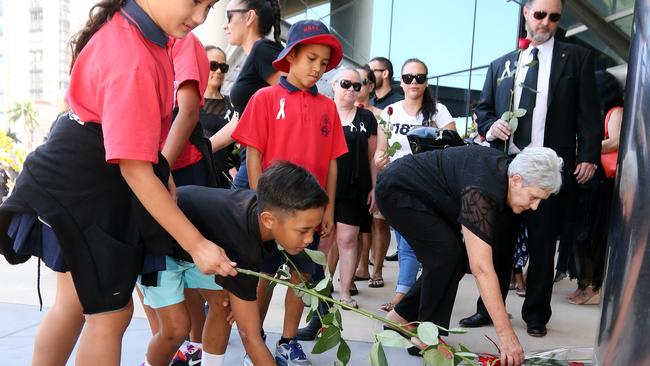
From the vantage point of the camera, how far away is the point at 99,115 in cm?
167

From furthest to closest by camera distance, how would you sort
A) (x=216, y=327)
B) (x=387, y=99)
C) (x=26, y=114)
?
(x=26, y=114), (x=387, y=99), (x=216, y=327)

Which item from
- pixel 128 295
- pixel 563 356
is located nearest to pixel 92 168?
pixel 128 295

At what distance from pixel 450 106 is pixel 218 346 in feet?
28.7

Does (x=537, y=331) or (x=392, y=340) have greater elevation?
(x=392, y=340)

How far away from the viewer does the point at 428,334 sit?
1748 millimetres

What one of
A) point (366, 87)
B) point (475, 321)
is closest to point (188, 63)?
point (475, 321)

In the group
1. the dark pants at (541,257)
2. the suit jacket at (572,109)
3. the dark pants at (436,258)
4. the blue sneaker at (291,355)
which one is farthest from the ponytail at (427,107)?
the blue sneaker at (291,355)

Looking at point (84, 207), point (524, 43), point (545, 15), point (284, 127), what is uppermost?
point (545, 15)

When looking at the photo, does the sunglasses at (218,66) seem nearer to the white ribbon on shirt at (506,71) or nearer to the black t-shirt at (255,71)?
the black t-shirt at (255,71)

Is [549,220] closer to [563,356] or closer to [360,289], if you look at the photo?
[563,356]

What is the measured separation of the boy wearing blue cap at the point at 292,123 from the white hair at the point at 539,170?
0.89m

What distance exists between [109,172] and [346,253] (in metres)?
2.31

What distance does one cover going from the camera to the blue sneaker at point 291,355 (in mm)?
2725

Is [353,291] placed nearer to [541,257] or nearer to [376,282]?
[376,282]
